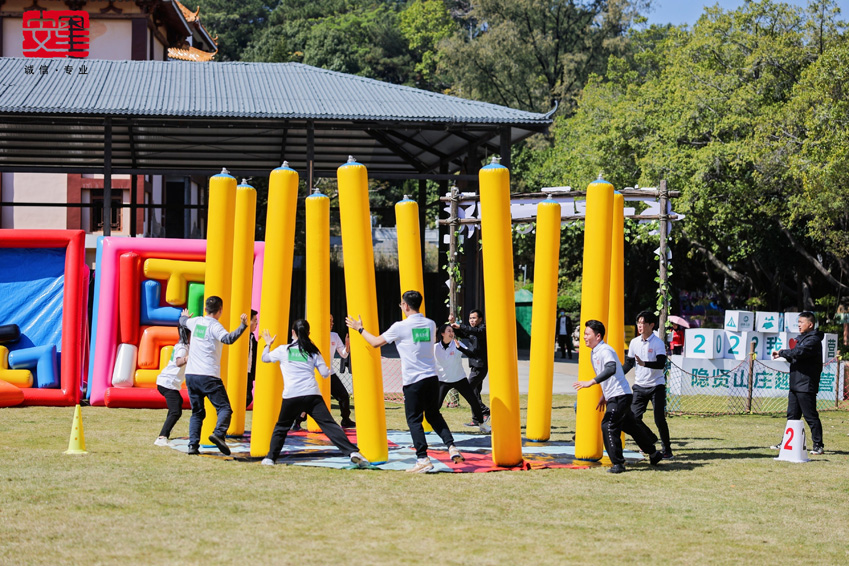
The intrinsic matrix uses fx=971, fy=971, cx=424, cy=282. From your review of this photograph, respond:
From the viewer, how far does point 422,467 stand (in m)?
9.12

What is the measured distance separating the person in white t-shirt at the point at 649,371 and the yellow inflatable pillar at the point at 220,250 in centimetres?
438

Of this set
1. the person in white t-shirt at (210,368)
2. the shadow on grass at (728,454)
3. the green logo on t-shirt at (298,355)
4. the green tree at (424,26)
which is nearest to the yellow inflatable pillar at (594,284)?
the shadow on grass at (728,454)

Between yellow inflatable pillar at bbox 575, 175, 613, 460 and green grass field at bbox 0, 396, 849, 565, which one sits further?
yellow inflatable pillar at bbox 575, 175, 613, 460

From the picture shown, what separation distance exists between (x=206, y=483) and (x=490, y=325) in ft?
9.97

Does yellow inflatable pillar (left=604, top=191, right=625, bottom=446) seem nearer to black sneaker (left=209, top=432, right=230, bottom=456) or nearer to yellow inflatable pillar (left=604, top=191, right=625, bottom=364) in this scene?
yellow inflatable pillar (left=604, top=191, right=625, bottom=364)

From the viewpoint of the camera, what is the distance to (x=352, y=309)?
9.48m

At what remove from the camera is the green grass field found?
19.8 ft

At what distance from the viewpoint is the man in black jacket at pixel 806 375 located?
36.1ft

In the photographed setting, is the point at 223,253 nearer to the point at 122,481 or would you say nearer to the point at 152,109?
the point at 122,481

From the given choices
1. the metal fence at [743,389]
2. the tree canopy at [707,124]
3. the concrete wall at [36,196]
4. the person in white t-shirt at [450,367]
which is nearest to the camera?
the person in white t-shirt at [450,367]

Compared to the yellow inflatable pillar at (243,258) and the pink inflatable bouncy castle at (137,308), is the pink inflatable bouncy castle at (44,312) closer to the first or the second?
the pink inflatable bouncy castle at (137,308)

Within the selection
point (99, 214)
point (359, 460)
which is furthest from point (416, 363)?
point (99, 214)

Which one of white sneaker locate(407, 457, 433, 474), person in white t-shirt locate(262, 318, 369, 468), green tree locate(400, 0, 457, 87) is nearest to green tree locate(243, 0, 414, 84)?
green tree locate(400, 0, 457, 87)

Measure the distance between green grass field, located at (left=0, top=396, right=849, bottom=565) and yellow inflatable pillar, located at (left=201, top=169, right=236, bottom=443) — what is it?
1.13m
